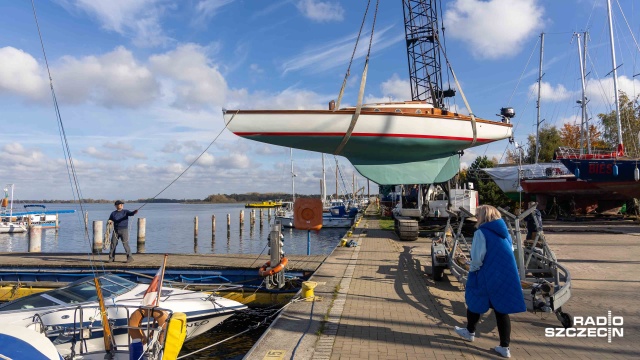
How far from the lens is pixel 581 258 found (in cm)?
1182

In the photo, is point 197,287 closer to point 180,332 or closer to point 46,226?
point 180,332

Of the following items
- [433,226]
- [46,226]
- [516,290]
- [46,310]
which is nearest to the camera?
[516,290]

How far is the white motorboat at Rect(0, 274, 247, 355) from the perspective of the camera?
5719 mm

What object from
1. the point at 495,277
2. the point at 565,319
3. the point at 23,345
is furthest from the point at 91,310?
the point at 565,319

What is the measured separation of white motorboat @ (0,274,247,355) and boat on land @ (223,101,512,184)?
2.98 m

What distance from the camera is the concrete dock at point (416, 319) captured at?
453 centimetres

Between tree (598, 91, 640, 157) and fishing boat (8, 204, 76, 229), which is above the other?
tree (598, 91, 640, 157)

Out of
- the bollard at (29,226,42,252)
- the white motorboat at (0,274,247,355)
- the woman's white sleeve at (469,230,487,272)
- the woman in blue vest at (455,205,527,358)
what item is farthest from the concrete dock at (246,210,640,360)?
the bollard at (29,226,42,252)

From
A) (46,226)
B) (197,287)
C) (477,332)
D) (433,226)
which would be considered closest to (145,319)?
(477,332)

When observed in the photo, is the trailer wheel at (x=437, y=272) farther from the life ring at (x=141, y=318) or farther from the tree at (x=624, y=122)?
the tree at (x=624, y=122)

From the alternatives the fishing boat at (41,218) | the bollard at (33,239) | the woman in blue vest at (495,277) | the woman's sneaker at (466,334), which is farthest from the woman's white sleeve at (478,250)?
the fishing boat at (41,218)

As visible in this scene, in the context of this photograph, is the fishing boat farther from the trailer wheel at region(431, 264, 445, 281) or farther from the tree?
the tree

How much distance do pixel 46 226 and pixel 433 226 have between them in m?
47.5

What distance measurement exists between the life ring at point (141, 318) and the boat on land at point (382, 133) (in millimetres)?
2770
